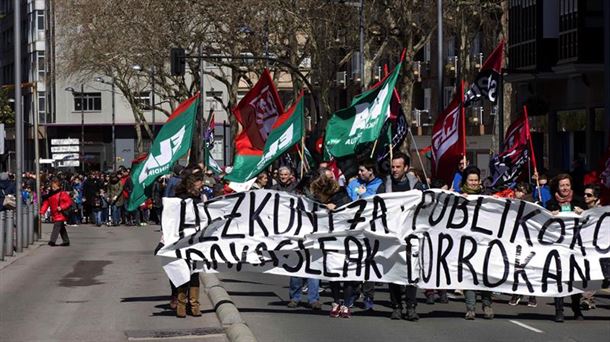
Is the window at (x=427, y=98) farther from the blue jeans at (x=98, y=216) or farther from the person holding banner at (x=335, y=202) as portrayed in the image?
the person holding banner at (x=335, y=202)

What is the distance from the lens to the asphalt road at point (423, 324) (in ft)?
46.9

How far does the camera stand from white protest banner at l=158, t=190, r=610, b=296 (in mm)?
15945

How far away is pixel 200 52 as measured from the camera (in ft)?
197

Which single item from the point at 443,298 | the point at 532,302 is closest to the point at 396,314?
the point at 443,298

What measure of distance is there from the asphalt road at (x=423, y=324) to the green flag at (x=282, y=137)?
130 inches

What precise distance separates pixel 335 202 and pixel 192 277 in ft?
5.96

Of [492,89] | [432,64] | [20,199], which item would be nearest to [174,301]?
[492,89]

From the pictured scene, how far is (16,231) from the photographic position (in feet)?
97.5

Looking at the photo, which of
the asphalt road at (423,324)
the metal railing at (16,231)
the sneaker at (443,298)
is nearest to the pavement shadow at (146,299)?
the asphalt road at (423,324)

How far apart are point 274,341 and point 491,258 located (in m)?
3.26

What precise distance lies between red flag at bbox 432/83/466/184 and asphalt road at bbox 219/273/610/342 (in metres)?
3.71

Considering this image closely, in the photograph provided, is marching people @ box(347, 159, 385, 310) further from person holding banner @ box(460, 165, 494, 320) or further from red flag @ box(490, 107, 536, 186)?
red flag @ box(490, 107, 536, 186)

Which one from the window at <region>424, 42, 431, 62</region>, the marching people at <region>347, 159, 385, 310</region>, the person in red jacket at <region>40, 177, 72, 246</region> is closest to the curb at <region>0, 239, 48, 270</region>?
the person in red jacket at <region>40, 177, 72, 246</region>

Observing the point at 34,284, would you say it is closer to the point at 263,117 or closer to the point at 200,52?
the point at 263,117
